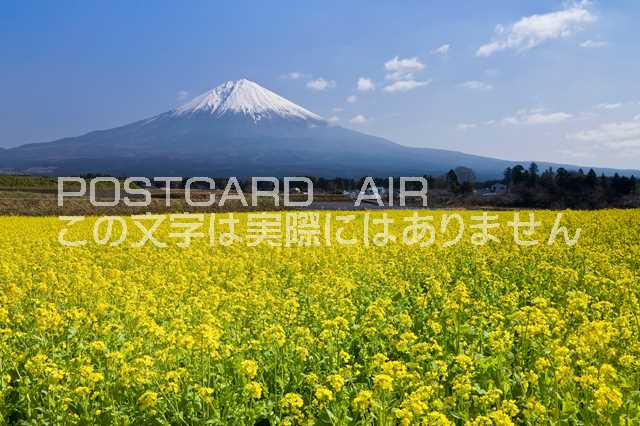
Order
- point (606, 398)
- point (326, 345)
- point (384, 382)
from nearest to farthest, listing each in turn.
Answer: point (606, 398)
point (384, 382)
point (326, 345)

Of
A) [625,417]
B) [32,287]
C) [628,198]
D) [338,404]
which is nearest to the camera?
[625,417]

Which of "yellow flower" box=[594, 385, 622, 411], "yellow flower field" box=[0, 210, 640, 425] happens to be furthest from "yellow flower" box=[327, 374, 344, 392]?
"yellow flower" box=[594, 385, 622, 411]

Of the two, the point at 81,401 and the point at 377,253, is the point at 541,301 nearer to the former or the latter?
the point at 81,401

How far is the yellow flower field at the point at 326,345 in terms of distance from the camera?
17.0 ft

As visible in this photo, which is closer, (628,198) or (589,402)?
(589,402)

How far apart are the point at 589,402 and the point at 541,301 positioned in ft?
7.26

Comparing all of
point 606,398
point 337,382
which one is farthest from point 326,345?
point 606,398

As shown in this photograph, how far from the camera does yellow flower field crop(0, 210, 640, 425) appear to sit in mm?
5191

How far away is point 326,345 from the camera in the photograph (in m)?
6.79

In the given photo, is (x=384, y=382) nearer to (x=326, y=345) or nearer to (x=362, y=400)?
(x=362, y=400)

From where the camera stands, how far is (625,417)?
482 cm

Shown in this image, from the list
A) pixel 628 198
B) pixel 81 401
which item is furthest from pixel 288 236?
pixel 628 198

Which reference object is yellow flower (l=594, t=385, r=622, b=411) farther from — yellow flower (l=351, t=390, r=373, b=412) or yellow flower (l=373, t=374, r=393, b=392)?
yellow flower (l=351, t=390, r=373, b=412)

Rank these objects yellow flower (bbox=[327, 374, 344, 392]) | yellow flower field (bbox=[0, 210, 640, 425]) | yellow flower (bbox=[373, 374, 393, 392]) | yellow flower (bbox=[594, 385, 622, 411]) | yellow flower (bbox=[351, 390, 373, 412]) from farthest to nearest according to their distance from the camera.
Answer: yellow flower field (bbox=[0, 210, 640, 425])
yellow flower (bbox=[327, 374, 344, 392])
yellow flower (bbox=[373, 374, 393, 392])
yellow flower (bbox=[351, 390, 373, 412])
yellow flower (bbox=[594, 385, 622, 411])
